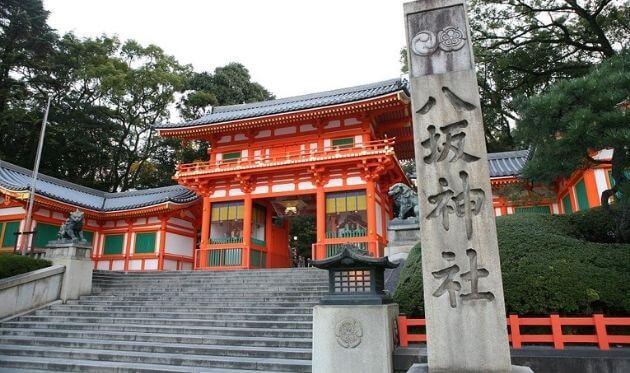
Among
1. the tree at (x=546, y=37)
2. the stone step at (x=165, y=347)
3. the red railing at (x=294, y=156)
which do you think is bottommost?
the stone step at (x=165, y=347)

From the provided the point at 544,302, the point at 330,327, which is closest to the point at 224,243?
the point at 330,327

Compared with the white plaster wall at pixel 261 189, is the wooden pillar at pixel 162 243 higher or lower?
lower

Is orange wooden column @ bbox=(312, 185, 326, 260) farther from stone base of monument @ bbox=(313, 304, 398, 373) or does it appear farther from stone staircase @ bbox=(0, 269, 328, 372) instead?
stone base of monument @ bbox=(313, 304, 398, 373)

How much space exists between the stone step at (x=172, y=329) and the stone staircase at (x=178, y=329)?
0.02m

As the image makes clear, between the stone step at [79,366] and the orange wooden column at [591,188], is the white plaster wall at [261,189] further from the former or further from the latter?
the orange wooden column at [591,188]

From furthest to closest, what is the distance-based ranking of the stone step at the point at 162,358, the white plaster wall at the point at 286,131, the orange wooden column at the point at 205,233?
1. the white plaster wall at the point at 286,131
2. the orange wooden column at the point at 205,233
3. the stone step at the point at 162,358

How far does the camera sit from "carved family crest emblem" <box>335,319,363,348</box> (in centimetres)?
502

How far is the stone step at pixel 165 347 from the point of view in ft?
21.5

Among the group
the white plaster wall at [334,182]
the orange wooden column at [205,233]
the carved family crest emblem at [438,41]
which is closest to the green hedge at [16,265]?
the orange wooden column at [205,233]

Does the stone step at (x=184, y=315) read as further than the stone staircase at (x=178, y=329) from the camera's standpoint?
Yes

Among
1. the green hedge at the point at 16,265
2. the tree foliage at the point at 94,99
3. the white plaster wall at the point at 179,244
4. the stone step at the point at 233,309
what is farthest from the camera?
the tree foliage at the point at 94,99

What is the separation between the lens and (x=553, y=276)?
5.88m

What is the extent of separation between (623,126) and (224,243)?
14.2 m

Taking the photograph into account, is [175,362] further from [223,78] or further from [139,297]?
[223,78]
